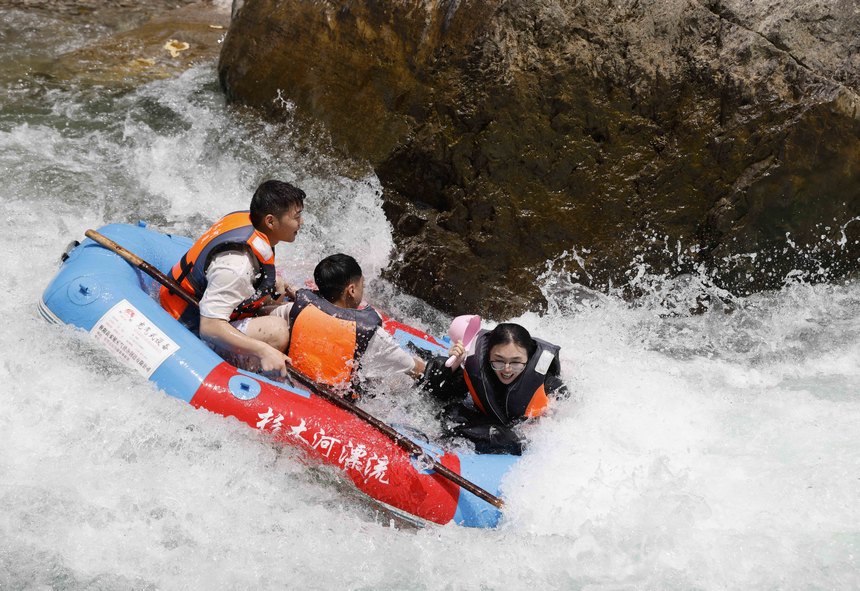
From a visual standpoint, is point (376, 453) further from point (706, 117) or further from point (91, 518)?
point (706, 117)

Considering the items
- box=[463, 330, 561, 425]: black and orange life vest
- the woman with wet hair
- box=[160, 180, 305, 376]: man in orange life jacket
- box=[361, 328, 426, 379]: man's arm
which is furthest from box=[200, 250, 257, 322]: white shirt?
box=[463, 330, 561, 425]: black and orange life vest

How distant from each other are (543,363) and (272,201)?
1582 millimetres

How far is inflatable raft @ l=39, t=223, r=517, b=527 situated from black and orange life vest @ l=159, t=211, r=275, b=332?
17cm

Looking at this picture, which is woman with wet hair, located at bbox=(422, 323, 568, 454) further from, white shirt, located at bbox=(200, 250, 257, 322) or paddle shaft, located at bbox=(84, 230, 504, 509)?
white shirt, located at bbox=(200, 250, 257, 322)

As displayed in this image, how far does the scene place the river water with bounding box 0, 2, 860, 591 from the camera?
12.9 ft

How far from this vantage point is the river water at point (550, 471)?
3938 mm

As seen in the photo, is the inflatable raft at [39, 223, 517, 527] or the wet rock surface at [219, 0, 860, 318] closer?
the inflatable raft at [39, 223, 517, 527]

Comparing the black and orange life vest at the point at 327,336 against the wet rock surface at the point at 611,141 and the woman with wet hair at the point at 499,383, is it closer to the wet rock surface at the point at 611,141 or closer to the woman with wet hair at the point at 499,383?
the woman with wet hair at the point at 499,383

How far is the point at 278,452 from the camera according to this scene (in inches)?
166

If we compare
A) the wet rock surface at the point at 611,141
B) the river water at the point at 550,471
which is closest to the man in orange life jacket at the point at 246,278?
the river water at the point at 550,471

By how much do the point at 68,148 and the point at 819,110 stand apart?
223 inches

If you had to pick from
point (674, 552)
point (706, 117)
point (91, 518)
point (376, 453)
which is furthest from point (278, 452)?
point (706, 117)

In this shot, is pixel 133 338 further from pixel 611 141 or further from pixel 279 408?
pixel 611 141

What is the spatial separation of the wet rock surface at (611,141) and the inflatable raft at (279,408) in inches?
74.1
